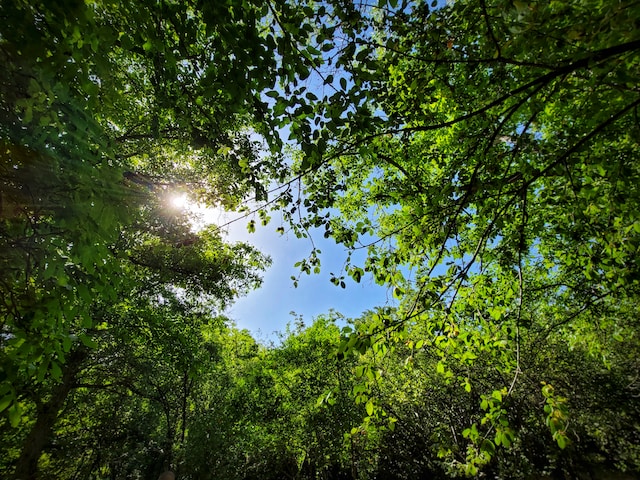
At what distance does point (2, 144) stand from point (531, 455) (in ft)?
64.1

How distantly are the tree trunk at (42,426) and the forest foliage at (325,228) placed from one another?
0.07m

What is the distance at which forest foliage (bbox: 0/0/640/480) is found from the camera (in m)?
1.90

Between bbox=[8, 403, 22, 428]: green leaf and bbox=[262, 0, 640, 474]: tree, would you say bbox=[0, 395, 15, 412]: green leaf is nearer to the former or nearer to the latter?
bbox=[8, 403, 22, 428]: green leaf

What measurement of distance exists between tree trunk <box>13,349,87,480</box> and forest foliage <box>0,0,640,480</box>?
0.23 feet

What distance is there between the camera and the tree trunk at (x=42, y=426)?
7391 millimetres

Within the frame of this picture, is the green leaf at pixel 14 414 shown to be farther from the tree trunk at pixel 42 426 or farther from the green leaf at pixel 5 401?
the tree trunk at pixel 42 426

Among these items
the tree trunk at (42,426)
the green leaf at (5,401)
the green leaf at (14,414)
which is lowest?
the green leaf at (14,414)

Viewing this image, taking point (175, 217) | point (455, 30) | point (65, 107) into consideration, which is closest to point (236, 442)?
point (175, 217)

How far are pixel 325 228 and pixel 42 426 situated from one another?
34.3ft

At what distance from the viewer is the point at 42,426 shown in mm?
7898

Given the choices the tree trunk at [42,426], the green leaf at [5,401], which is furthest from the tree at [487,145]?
the tree trunk at [42,426]

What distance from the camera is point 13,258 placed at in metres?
2.07

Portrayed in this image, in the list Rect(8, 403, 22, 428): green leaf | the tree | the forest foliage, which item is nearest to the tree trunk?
the forest foliage

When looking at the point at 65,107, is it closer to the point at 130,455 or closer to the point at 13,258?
the point at 13,258
